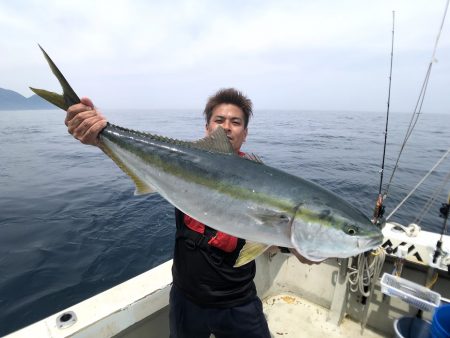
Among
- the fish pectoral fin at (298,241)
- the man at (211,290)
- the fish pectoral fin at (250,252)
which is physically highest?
the fish pectoral fin at (298,241)

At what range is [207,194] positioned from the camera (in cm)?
219

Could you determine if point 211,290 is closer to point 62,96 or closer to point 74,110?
point 74,110

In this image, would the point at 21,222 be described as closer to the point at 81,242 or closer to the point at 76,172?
the point at 81,242

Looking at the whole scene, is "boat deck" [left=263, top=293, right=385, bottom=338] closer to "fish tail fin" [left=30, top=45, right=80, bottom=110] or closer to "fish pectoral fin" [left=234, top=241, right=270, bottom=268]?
"fish pectoral fin" [left=234, top=241, right=270, bottom=268]

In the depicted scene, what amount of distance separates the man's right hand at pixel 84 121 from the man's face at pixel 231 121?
3.95 ft

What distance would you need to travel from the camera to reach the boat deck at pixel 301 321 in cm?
491

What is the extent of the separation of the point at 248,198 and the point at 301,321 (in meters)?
4.11

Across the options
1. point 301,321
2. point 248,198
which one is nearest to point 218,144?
point 248,198

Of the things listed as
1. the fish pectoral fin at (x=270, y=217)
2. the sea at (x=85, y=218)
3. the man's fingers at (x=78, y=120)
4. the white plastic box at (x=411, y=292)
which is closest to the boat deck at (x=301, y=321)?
the white plastic box at (x=411, y=292)

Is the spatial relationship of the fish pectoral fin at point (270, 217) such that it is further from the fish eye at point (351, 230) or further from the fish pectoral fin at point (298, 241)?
the fish eye at point (351, 230)

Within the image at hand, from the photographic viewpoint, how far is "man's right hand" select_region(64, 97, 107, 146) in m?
2.48

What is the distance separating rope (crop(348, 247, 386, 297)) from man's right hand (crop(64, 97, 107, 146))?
4182mm

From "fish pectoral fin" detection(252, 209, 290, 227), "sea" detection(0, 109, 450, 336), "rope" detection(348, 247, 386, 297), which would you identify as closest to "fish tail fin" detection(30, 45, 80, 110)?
"fish pectoral fin" detection(252, 209, 290, 227)

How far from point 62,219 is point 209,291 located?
8815mm
